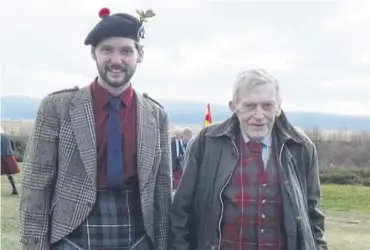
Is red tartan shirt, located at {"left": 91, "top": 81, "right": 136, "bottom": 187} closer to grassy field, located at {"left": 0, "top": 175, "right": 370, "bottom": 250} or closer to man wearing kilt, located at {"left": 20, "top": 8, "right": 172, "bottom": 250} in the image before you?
man wearing kilt, located at {"left": 20, "top": 8, "right": 172, "bottom": 250}

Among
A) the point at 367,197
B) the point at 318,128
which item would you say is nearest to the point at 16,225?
the point at 367,197

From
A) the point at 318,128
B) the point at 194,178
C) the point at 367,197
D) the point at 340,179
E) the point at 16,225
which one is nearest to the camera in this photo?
the point at 194,178

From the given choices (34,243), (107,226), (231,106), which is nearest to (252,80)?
(231,106)

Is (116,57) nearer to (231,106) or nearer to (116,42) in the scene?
(116,42)

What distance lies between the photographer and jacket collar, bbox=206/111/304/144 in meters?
3.31

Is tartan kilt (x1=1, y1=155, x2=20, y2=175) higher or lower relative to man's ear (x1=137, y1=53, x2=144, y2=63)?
lower

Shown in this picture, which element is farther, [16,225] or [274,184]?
[16,225]

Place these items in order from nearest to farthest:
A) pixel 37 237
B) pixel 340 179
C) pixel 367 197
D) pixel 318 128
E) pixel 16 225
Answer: pixel 37 237 < pixel 16 225 < pixel 367 197 < pixel 340 179 < pixel 318 128

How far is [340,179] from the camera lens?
25141mm

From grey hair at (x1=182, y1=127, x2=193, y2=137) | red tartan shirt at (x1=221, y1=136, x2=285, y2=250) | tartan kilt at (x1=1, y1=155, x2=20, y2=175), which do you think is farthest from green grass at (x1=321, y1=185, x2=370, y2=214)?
red tartan shirt at (x1=221, y1=136, x2=285, y2=250)

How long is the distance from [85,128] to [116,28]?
457 mm

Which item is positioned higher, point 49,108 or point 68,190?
point 49,108

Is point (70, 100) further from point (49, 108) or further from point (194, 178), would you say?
→ point (194, 178)

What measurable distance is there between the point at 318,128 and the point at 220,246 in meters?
25.5
